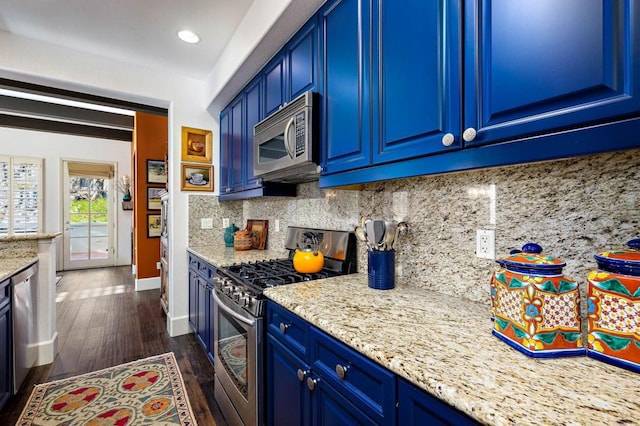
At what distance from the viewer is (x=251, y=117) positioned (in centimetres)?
252

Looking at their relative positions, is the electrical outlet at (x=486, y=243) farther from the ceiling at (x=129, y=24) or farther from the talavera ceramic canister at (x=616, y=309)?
the ceiling at (x=129, y=24)

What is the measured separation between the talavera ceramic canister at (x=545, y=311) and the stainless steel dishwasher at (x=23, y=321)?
280 centimetres

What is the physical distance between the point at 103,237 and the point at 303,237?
6.83 metres

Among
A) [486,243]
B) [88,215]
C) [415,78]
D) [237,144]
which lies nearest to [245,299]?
[486,243]

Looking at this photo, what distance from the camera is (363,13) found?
133cm

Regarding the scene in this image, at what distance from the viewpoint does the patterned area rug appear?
1.82m

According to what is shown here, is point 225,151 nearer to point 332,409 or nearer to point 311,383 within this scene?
point 311,383

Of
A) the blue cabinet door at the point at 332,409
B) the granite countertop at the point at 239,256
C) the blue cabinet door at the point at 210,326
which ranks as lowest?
the blue cabinet door at the point at 210,326

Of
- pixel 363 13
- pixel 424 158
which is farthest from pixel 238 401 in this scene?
pixel 363 13

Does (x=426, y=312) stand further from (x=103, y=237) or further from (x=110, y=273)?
(x=103, y=237)

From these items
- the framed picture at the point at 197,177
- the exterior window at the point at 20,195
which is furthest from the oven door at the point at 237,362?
the exterior window at the point at 20,195

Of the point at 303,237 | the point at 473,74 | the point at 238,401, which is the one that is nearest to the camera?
the point at 473,74

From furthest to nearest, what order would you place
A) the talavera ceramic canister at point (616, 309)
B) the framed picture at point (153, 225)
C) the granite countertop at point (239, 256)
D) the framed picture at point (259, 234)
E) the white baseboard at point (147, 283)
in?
the framed picture at point (153, 225) < the white baseboard at point (147, 283) < the framed picture at point (259, 234) < the granite countertop at point (239, 256) < the talavera ceramic canister at point (616, 309)

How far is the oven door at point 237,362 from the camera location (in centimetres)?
144
